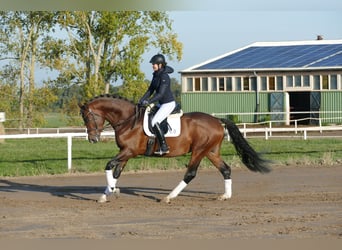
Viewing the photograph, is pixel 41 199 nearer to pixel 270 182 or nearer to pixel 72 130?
pixel 270 182

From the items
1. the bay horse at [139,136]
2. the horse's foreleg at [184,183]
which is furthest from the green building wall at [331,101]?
the horse's foreleg at [184,183]

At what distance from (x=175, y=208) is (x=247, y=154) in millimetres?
2505

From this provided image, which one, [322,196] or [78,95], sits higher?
[78,95]

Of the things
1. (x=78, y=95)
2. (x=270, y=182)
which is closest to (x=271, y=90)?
(x=78, y=95)

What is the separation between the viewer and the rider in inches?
451

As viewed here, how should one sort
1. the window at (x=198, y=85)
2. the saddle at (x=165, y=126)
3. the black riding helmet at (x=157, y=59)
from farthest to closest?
the window at (x=198, y=85), the saddle at (x=165, y=126), the black riding helmet at (x=157, y=59)

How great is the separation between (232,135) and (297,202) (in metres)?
2.05

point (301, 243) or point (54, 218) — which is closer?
point (301, 243)

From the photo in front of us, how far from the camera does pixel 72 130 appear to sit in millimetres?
39594

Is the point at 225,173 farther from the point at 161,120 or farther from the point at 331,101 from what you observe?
the point at 331,101

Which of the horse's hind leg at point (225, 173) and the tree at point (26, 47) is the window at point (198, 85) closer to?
the tree at point (26, 47)

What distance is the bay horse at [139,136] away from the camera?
11797mm

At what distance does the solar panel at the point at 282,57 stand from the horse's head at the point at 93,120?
36247 mm

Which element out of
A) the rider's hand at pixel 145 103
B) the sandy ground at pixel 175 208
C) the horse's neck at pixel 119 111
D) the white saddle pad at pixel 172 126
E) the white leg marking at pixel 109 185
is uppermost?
the rider's hand at pixel 145 103
